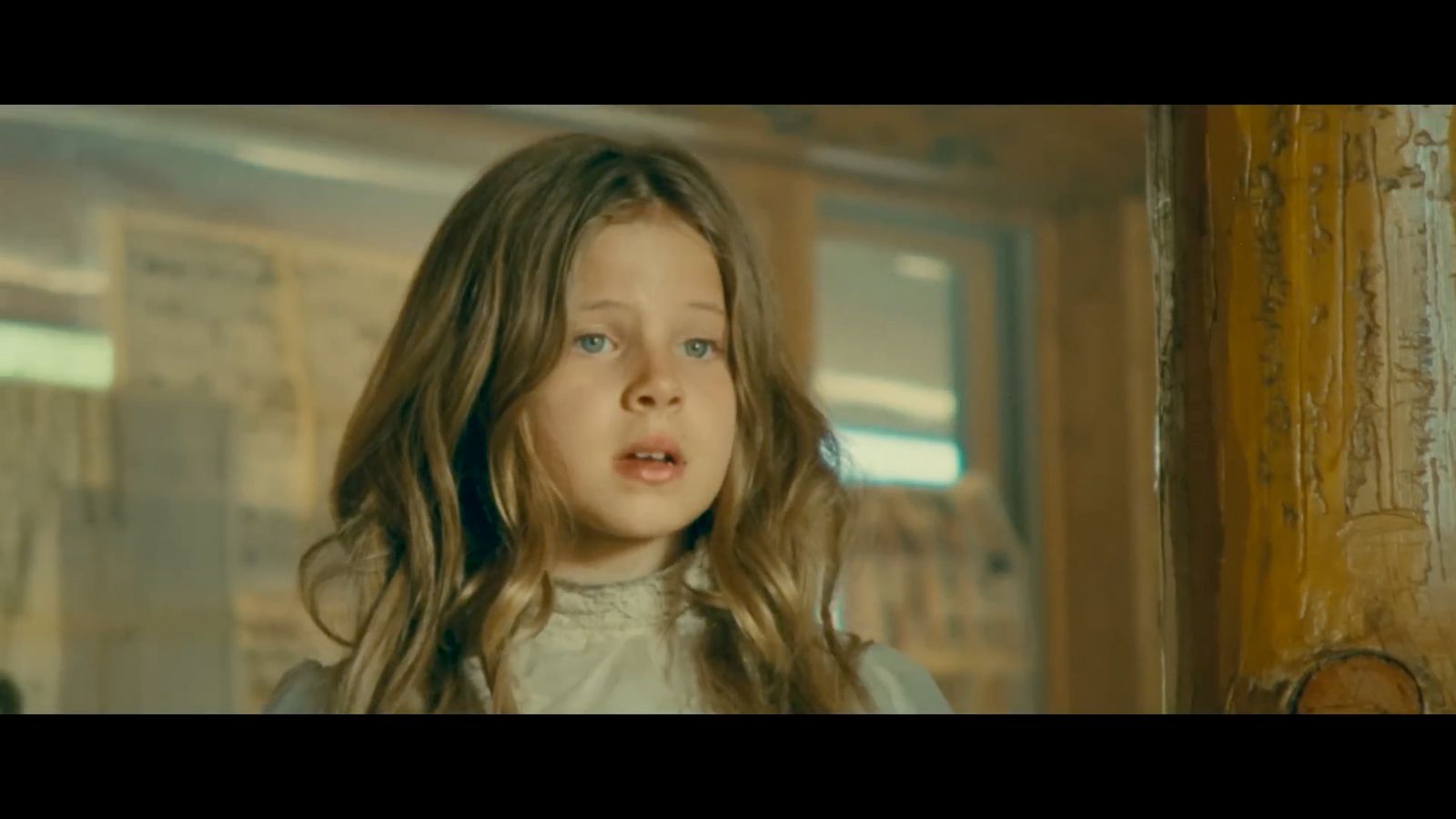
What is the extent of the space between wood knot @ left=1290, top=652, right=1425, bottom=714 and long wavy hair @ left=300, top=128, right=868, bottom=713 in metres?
0.28

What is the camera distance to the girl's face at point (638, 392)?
1.04 meters

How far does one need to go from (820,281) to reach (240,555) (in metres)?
0.55

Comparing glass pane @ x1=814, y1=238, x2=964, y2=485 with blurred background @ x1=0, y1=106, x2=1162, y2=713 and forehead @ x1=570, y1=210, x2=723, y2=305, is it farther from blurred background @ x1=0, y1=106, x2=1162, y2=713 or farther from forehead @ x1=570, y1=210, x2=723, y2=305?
forehead @ x1=570, y1=210, x2=723, y2=305

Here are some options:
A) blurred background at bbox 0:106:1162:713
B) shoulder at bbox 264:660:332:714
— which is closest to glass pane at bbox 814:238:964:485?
blurred background at bbox 0:106:1162:713

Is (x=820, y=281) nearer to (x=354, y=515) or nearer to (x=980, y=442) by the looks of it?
(x=980, y=442)

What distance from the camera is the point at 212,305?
1627 millimetres

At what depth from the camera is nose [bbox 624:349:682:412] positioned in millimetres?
1038

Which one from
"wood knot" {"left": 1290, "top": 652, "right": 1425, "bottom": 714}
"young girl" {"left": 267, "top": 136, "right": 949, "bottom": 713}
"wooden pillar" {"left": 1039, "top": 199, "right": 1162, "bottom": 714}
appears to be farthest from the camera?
"wooden pillar" {"left": 1039, "top": 199, "right": 1162, "bottom": 714}

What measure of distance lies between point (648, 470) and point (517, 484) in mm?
72

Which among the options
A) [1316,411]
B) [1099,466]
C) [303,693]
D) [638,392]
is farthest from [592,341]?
[1099,466]

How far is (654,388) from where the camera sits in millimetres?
1041

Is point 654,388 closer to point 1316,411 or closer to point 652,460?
point 652,460

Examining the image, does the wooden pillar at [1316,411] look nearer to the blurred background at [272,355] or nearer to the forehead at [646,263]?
the forehead at [646,263]
